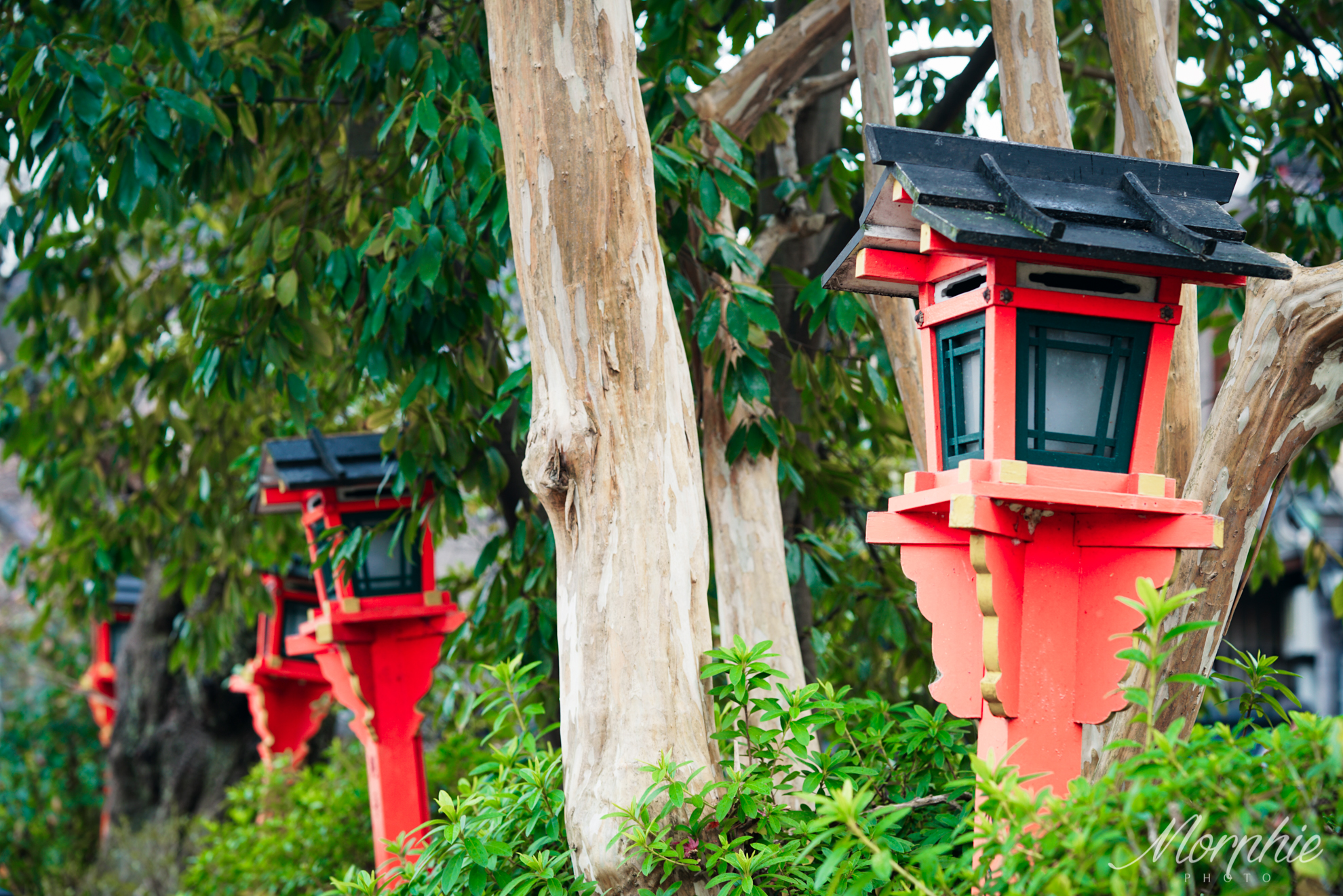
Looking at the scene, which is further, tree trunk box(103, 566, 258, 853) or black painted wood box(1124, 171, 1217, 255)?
tree trunk box(103, 566, 258, 853)

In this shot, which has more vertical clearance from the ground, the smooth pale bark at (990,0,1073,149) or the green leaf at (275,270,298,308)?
the smooth pale bark at (990,0,1073,149)

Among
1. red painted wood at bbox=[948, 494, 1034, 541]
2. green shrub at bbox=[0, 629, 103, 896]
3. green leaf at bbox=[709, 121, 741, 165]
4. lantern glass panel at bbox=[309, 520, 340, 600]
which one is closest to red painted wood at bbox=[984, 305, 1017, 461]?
red painted wood at bbox=[948, 494, 1034, 541]

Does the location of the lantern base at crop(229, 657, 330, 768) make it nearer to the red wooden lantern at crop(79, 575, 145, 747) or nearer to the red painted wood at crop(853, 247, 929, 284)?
the red wooden lantern at crop(79, 575, 145, 747)

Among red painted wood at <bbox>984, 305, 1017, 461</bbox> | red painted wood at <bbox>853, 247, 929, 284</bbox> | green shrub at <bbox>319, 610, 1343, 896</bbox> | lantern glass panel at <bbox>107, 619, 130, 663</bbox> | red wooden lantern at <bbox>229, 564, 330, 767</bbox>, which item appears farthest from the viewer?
lantern glass panel at <bbox>107, 619, 130, 663</bbox>

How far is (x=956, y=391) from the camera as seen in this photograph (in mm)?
2621

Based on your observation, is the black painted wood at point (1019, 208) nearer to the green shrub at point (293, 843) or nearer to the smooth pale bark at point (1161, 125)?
the smooth pale bark at point (1161, 125)

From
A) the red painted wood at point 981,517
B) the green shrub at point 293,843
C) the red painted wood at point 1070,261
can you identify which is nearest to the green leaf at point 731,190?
the red painted wood at point 1070,261

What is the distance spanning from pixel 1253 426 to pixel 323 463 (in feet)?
12.2

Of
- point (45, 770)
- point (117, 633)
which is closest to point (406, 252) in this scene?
point (117, 633)

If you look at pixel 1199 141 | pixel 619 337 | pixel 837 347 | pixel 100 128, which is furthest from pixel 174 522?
pixel 1199 141

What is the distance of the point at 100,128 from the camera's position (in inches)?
164

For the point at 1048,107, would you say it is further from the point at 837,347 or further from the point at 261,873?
the point at 261,873

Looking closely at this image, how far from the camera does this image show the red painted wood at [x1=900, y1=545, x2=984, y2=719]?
262 cm

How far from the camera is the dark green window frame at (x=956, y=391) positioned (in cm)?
253
